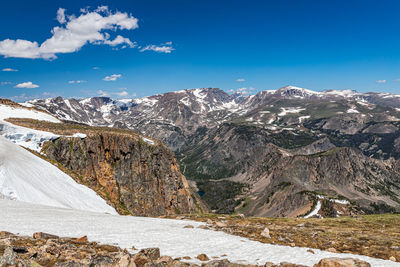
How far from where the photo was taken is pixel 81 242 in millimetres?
22266

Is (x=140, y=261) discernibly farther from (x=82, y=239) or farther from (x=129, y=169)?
(x=129, y=169)

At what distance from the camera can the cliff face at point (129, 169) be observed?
279 ft

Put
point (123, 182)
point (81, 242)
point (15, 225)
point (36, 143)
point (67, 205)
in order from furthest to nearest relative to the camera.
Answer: point (123, 182) → point (36, 143) → point (67, 205) → point (15, 225) → point (81, 242)

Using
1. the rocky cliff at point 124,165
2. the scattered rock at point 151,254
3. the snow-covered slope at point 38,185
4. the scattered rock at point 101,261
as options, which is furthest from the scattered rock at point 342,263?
the rocky cliff at point 124,165

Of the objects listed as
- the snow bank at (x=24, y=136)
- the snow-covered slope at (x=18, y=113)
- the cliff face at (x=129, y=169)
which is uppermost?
the snow-covered slope at (x=18, y=113)

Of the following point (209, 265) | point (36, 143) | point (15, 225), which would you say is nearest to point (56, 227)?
point (15, 225)

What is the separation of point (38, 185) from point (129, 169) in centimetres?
5761

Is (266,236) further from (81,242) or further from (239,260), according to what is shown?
(81,242)

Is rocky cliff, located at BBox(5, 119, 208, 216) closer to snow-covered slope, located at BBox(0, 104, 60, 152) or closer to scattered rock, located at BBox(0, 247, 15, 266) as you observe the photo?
snow-covered slope, located at BBox(0, 104, 60, 152)

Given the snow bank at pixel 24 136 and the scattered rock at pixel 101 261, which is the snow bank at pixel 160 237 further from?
the snow bank at pixel 24 136

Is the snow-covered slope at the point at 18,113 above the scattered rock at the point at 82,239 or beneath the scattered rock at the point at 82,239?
above

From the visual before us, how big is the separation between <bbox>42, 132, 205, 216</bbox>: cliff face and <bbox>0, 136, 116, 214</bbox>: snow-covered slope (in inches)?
809

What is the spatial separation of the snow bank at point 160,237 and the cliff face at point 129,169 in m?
47.2

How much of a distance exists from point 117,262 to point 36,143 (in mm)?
76924
